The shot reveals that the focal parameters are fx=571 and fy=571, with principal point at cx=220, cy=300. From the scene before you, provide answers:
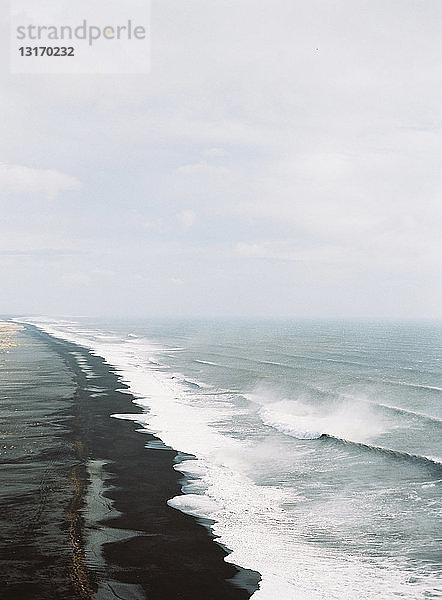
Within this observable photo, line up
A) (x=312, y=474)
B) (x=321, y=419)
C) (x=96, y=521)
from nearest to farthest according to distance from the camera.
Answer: (x=96, y=521) < (x=312, y=474) < (x=321, y=419)

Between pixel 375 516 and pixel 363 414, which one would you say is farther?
pixel 363 414

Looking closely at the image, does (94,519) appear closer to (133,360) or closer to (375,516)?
(375,516)

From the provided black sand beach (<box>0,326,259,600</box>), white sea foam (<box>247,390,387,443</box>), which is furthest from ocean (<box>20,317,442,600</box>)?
black sand beach (<box>0,326,259,600</box>)

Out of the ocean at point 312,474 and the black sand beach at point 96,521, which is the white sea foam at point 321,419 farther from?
the black sand beach at point 96,521

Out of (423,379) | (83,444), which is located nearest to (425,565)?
(83,444)

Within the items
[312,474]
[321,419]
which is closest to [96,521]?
[312,474]

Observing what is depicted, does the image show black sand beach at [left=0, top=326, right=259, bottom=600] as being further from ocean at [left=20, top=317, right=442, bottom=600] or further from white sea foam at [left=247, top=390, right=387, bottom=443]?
white sea foam at [left=247, top=390, right=387, bottom=443]

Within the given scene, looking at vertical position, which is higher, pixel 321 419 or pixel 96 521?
pixel 96 521

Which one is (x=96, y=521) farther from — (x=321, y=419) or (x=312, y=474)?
(x=321, y=419)
